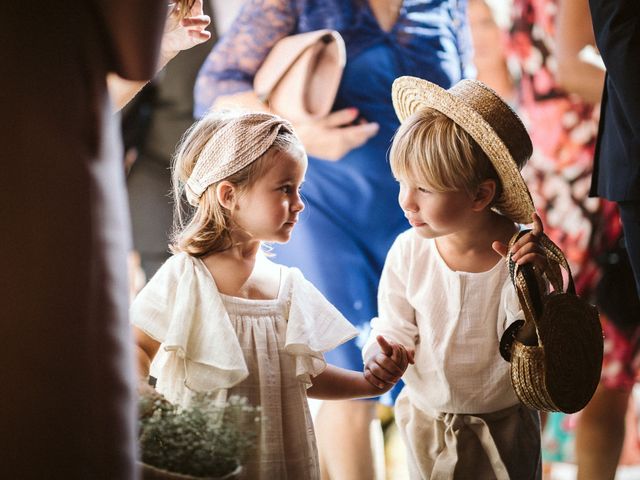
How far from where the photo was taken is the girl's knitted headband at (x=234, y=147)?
192 centimetres

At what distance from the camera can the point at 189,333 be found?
1857 mm

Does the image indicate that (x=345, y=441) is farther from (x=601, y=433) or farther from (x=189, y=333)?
(x=601, y=433)

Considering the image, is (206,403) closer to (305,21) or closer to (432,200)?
(432,200)

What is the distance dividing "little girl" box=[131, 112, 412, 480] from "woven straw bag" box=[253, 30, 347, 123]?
33 cm

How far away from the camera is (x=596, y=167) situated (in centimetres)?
241

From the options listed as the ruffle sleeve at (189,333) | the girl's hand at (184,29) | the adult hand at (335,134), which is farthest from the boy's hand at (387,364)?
the girl's hand at (184,29)

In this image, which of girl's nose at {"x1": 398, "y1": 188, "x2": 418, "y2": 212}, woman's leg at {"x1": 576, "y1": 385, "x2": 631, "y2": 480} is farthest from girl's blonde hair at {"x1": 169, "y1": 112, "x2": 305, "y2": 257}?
woman's leg at {"x1": 576, "y1": 385, "x2": 631, "y2": 480}

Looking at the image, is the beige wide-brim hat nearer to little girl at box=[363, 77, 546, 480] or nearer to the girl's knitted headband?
little girl at box=[363, 77, 546, 480]

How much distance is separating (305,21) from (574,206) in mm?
1118

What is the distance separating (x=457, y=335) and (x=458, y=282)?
14 cm

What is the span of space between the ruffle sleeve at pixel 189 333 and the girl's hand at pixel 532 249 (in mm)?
722

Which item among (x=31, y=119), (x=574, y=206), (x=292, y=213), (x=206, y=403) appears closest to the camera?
(x=31, y=119)

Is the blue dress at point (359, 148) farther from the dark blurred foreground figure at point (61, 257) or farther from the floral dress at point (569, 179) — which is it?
the dark blurred foreground figure at point (61, 257)

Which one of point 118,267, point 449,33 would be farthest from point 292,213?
point 449,33
